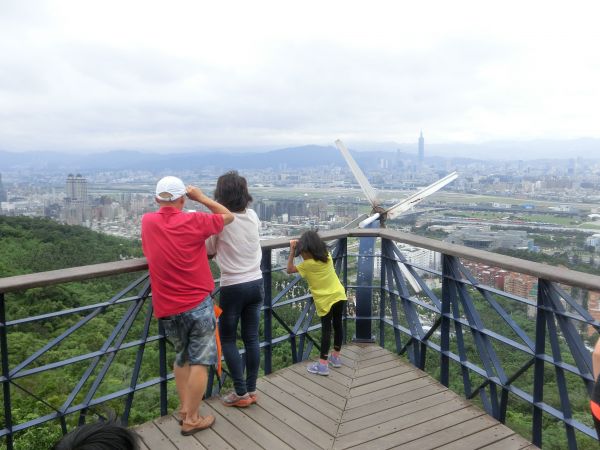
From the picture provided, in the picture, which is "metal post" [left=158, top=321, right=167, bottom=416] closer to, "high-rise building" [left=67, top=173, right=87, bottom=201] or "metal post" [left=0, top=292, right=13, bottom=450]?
"metal post" [left=0, top=292, right=13, bottom=450]

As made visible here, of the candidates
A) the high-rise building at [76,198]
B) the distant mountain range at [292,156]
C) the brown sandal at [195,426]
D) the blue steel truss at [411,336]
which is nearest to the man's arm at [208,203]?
the blue steel truss at [411,336]

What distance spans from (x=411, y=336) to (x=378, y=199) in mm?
3604

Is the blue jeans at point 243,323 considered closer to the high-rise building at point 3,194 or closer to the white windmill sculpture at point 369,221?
the white windmill sculpture at point 369,221

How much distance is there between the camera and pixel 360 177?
876 cm

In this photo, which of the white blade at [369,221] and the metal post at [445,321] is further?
the white blade at [369,221]

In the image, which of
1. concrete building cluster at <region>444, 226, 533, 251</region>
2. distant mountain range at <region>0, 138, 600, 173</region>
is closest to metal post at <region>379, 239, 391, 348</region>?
concrete building cluster at <region>444, 226, 533, 251</region>

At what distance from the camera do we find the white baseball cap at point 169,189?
2.66m

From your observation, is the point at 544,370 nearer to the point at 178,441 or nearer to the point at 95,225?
the point at 178,441

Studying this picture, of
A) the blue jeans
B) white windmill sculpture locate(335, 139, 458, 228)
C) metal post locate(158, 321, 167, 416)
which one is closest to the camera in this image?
the blue jeans

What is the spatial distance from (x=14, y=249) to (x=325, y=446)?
80.8 ft

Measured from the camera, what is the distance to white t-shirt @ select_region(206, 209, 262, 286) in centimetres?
303

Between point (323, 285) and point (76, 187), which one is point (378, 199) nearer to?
point (323, 285)

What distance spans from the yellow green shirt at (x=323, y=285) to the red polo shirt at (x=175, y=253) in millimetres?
1150

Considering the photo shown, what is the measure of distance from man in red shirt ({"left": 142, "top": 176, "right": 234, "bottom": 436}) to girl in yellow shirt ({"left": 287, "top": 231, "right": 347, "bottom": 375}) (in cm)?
94
